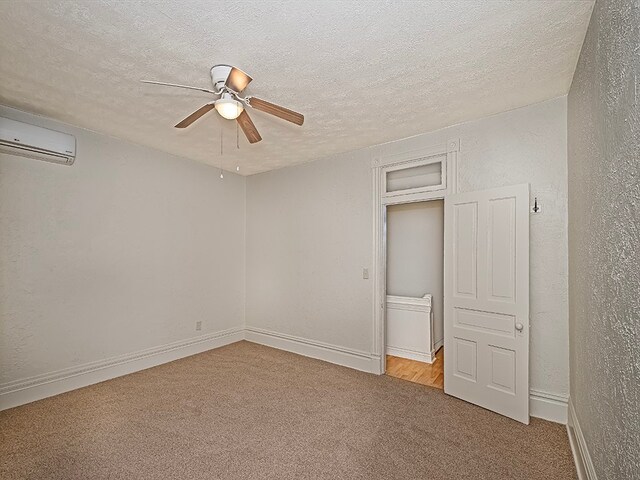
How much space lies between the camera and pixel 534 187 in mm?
2783

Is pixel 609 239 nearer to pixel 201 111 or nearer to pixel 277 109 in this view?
pixel 277 109

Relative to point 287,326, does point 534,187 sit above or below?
above

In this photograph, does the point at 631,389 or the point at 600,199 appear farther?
the point at 600,199

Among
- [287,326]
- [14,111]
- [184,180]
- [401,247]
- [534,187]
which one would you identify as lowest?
[287,326]

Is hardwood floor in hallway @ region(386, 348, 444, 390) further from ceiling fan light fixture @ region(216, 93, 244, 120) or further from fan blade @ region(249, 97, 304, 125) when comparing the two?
ceiling fan light fixture @ region(216, 93, 244, 120)

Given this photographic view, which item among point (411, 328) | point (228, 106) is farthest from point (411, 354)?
point (228, 106)

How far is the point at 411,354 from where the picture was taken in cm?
432

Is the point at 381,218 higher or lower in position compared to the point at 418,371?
higher

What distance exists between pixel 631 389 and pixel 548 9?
186 centimetres

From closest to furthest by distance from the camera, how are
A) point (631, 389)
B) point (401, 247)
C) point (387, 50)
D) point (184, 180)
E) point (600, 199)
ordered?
point (631, 389) → point (600, 199) → point (387, 50) → point (184, 180) → point (401, 247)

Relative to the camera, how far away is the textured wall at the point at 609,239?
3.63 ft

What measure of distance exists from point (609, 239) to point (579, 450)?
1552mm

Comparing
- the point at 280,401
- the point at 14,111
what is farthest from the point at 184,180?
the point at 280,401

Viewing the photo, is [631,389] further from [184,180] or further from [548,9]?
[184,180]
